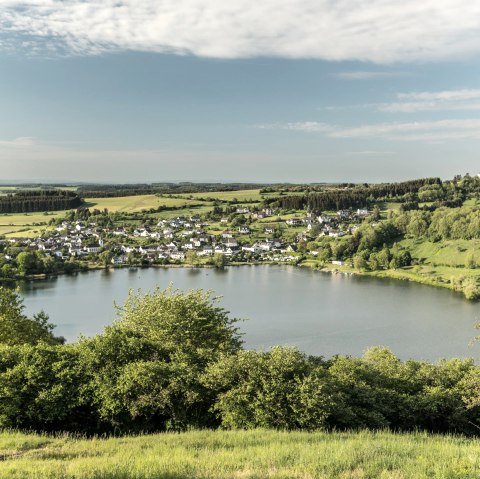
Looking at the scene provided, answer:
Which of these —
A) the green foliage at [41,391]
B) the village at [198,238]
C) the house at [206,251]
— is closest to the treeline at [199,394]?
the green foliage at [41,391]

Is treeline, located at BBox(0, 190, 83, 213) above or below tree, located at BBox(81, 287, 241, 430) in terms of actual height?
above

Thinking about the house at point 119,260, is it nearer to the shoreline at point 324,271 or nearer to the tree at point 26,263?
the shoreline at point 324,271

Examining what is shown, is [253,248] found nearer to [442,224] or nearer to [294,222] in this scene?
[294,222]

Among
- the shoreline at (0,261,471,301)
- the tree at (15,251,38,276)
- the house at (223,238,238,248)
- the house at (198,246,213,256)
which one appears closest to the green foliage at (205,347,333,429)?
the shoreline at (0,261,471,301)

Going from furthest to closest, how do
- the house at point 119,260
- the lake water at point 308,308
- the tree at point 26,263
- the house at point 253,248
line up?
1. the house at point 253,248
2. the house at point 119,260
3. the tree at point 26,263
4. the lake water at point 308,308

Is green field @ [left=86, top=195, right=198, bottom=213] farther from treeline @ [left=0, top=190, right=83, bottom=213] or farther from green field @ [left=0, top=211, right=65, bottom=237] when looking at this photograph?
green field @ [left=0, top=211, right=65, bottom=237]

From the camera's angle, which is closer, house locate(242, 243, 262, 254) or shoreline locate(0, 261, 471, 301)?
shoreline locate(0, 261, 471, 301)
